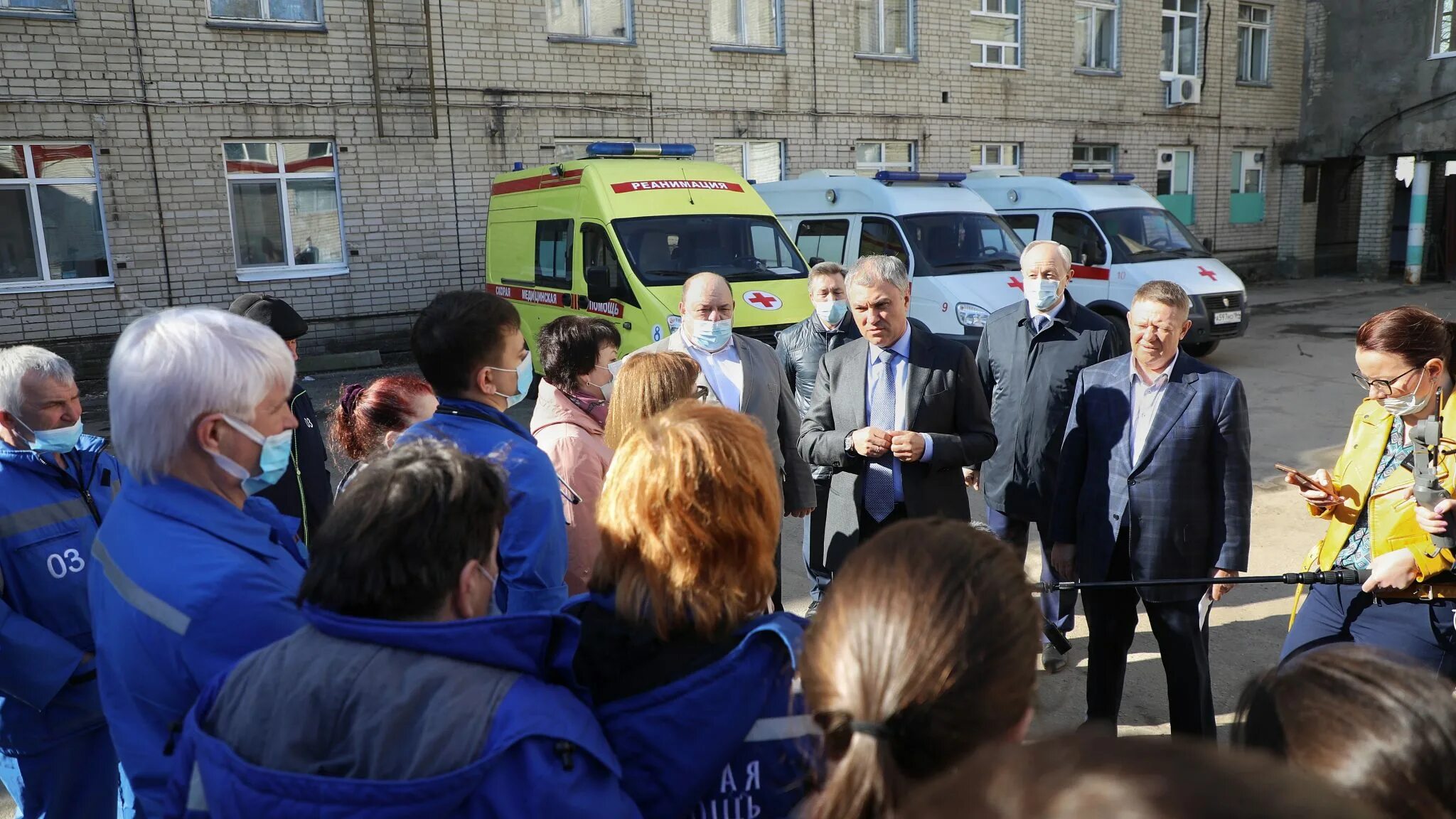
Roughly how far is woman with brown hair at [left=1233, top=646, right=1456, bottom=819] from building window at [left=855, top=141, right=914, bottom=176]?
1561cm

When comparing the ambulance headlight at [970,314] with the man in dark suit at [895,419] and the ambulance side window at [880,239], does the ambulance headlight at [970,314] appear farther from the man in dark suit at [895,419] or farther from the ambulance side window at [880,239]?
the man in dark suit at [895,419]

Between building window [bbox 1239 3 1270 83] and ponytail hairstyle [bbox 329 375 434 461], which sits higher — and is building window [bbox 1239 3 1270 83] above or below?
above

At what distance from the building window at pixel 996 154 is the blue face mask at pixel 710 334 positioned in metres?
14.3

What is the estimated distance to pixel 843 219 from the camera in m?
11.0

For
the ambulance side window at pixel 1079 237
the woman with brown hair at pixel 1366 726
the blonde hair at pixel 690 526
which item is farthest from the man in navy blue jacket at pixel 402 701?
the ambulance side window at pixel 1079 237

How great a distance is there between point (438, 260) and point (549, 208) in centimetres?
391

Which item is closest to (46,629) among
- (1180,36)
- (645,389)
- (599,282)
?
(645,389)

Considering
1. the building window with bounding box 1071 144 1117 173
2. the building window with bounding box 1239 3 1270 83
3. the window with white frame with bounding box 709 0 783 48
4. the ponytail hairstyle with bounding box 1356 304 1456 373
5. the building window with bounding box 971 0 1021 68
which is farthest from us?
the building window with bounding box 1239 3 1270 83

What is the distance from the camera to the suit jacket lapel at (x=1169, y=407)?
3271 millimetres

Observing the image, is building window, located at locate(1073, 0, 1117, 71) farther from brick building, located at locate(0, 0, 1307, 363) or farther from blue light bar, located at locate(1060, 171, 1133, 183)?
blue light bar, located at locate(1060, 171, 1133, 183)

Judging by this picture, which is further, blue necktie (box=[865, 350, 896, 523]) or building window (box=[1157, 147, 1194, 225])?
building window (box=[1157, 147, 1194, 225])

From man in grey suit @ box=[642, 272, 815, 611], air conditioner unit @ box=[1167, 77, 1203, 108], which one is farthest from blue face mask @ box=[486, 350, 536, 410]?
air conditioner unit @ box=[1167, 77, 1203, 108]

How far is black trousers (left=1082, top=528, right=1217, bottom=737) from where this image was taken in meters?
3.31

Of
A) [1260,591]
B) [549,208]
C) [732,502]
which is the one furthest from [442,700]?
[549,208]
